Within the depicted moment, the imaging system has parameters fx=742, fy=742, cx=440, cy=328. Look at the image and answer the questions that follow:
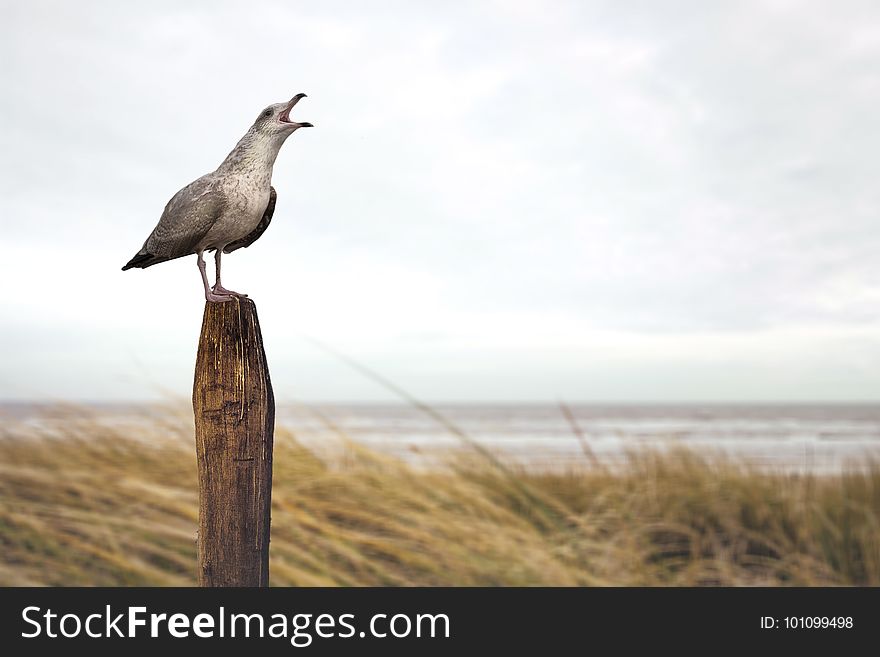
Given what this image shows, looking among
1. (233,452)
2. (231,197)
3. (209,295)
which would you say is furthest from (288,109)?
(233,452)

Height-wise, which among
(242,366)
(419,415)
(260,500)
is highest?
(419,415)

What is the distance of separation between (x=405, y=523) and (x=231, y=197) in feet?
9.04

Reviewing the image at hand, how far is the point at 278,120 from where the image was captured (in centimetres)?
235

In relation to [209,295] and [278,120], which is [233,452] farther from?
[278,120]

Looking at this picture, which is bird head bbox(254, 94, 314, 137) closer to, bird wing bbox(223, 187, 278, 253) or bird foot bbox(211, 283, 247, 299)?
bird wing bbox(223, 187, 278, 253)

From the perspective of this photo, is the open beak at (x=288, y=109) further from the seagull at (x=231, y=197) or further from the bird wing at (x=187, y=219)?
the bird wing at (x=187, y=219)

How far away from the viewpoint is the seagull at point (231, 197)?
2361 millimetres

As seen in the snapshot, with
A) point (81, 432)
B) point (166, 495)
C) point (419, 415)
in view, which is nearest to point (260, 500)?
point (166, 495)

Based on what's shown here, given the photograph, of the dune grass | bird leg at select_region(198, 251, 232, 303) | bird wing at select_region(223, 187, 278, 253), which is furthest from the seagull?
the dune grass

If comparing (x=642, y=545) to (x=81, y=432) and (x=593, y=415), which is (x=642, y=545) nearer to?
(x=81, y=432)

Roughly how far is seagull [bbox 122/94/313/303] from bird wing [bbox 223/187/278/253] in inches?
4.7

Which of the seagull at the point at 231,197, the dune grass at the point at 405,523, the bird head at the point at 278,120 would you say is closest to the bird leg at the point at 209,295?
the seagull at the point at 231,197

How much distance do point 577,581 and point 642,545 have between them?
89cm

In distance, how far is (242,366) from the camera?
2209mm
